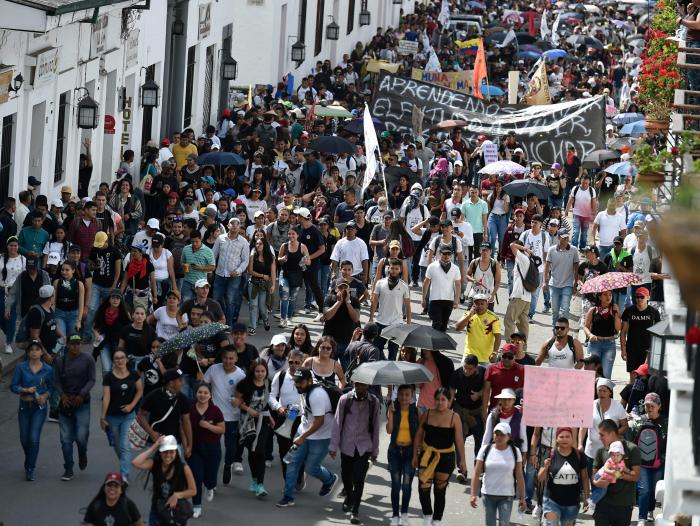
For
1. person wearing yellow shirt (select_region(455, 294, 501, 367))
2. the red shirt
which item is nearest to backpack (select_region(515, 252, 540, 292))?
person wearing yellow shirt (select_region(455, 294, 501, 367))

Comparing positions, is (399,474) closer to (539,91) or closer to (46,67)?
(46,67)

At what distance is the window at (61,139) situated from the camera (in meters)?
26.5

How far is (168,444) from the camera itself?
13508mm

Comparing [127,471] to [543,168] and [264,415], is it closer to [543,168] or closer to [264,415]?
[264,415]

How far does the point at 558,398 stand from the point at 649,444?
0.96 meters

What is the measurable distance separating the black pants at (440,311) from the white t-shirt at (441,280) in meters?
0.06

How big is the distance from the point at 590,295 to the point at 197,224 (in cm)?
528

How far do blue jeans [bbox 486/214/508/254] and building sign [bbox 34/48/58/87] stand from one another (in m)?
6.63

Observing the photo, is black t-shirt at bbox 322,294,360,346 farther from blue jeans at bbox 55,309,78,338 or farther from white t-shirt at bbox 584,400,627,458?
white t-shirt at bbox 584,400,627,458

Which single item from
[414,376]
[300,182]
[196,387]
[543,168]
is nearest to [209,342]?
[196,387]

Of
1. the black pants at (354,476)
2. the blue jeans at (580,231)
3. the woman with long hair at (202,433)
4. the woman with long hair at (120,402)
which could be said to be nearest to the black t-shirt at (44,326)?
the woman with long hair at (120,402)

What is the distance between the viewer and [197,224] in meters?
22.7

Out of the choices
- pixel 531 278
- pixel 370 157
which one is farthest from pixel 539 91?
pixel 531 278

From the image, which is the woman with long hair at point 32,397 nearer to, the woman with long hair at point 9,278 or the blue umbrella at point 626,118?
the woman with long hair at point 9,278
